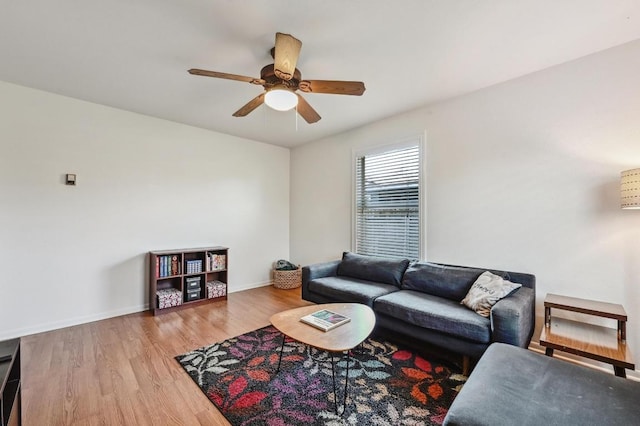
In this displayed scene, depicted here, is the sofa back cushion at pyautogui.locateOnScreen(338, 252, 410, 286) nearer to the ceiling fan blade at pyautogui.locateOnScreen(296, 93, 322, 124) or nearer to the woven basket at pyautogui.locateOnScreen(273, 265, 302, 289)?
the woven basket at pyautogui.locateOnScreen(273, 265, 302, 289)

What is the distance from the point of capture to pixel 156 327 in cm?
307

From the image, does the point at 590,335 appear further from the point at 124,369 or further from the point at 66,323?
the point at 66,323

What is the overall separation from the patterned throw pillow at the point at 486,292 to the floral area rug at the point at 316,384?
0.58 metres


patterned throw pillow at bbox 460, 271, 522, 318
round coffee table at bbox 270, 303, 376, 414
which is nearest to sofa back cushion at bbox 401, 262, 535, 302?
patterned throw pillow at bbox 460, 271, 522, 318

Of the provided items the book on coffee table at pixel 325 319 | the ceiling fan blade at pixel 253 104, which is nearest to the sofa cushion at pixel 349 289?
the book on coffee table at pixel 325 319

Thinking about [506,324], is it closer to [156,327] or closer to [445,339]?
[445,339]

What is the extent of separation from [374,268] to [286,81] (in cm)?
234

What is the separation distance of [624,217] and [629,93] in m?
0.99

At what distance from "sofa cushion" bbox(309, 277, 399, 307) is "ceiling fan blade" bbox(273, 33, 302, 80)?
7.10 feet

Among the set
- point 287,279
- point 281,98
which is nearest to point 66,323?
point 287,279

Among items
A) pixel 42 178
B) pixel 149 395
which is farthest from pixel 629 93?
pixel 42 178

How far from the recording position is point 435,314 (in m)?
2.29

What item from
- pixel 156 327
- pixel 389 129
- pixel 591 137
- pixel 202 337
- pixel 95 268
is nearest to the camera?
pixel 591 137

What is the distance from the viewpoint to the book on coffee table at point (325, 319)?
2002 millimetres
